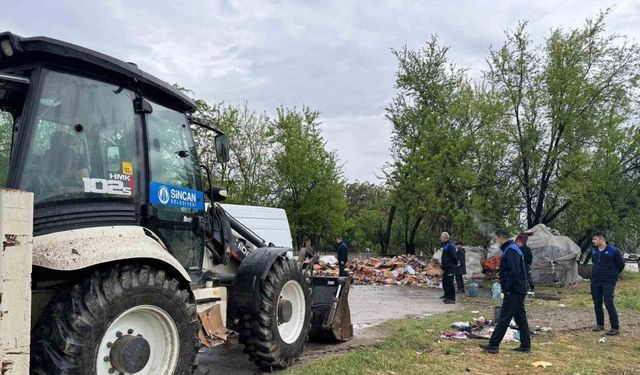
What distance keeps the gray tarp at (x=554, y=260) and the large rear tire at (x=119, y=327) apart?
1729 centimetres

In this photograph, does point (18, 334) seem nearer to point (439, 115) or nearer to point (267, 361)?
point (267, 361)

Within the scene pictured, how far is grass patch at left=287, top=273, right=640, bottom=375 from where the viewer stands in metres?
6.42

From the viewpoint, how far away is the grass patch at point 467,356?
642cm

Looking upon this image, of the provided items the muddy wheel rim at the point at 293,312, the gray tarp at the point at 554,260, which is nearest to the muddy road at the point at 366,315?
the muddy wheel rim at the point at 293,312

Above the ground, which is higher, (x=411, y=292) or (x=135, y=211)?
(x=135, y=211)

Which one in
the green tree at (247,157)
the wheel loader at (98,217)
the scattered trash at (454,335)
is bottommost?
the scattered trash at (454,335)

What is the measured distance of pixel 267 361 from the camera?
5.96 metres

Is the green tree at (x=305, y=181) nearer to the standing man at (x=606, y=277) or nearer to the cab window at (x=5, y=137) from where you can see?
the standing man at (x=606, y=277)

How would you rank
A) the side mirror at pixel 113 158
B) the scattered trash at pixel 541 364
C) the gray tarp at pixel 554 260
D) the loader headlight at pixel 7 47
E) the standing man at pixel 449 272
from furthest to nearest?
1. the gray tarp at pixel 554 260
2. the standing man at pixel 449 272
3. the scattered trash at pixel 541 364
4. the side mirror at pixel 113 158
5. the loader headlight at pixel 7 47

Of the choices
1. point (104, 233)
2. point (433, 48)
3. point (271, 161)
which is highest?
point (433, 48)

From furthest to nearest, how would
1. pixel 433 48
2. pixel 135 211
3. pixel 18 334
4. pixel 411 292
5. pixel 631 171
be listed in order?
pixel 433 48 < pixel 631 171 < pixel 411 292 < pixel 135 211 < pixel 18 334

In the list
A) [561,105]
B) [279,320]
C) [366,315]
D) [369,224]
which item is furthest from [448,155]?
[369,224]

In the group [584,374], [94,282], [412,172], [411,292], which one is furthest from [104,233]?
[412,172]

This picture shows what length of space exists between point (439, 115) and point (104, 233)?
24.4m
